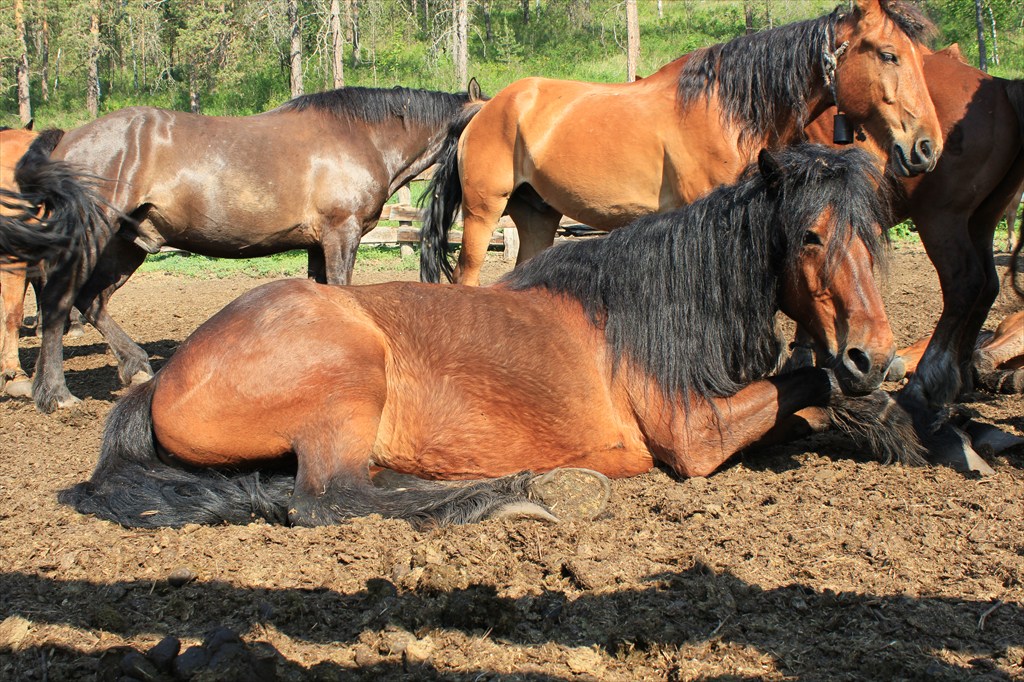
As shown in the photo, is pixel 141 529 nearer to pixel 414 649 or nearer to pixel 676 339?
pixel 414 649

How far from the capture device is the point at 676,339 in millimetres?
3947

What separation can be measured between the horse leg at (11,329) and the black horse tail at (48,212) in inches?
42.1

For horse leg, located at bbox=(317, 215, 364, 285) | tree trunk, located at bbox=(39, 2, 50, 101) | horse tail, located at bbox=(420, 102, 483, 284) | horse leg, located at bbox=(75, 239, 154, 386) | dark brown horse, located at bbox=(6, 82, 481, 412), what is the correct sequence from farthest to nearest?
tree trunk, located at bbox=(39, 2, 50, 101)
horse leg, located at bbox=(317, 215, 364, 285)
horse tail, located at bbox=(420, 102, 483, 284)
horse leg, located at bbox=(75, 239, 154, 386)
dark brown horse, located at bbox=(6, 82, 481, 412)

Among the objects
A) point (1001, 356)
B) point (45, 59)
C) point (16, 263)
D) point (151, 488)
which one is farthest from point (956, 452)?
point (45, 59)

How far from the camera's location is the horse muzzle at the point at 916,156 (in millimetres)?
4992

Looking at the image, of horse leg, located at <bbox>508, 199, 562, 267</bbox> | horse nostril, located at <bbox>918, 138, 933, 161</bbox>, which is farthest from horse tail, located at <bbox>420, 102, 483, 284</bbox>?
horse nostril, located at <bbox>918, 138, 933, 161</bbox>

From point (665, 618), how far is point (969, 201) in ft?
13.1

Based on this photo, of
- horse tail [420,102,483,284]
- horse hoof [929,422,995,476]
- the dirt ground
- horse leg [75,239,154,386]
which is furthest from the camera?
horse tail [420,102,483,284]

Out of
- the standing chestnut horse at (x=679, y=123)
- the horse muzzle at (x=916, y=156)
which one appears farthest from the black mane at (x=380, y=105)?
the horse muzzle at (x=916, y=156)

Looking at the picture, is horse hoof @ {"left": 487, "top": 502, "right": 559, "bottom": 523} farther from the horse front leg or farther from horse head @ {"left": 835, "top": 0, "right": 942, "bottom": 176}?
horse head @ {"left": 835, "top": 0, "right": 942, "bottom": 176}

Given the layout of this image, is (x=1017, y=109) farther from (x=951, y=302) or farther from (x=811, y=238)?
(x=811, y=238)

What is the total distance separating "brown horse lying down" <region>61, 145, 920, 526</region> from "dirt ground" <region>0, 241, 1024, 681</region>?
189 millimetres

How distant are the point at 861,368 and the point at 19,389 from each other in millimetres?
6399

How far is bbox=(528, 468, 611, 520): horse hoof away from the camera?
11.5 feet
